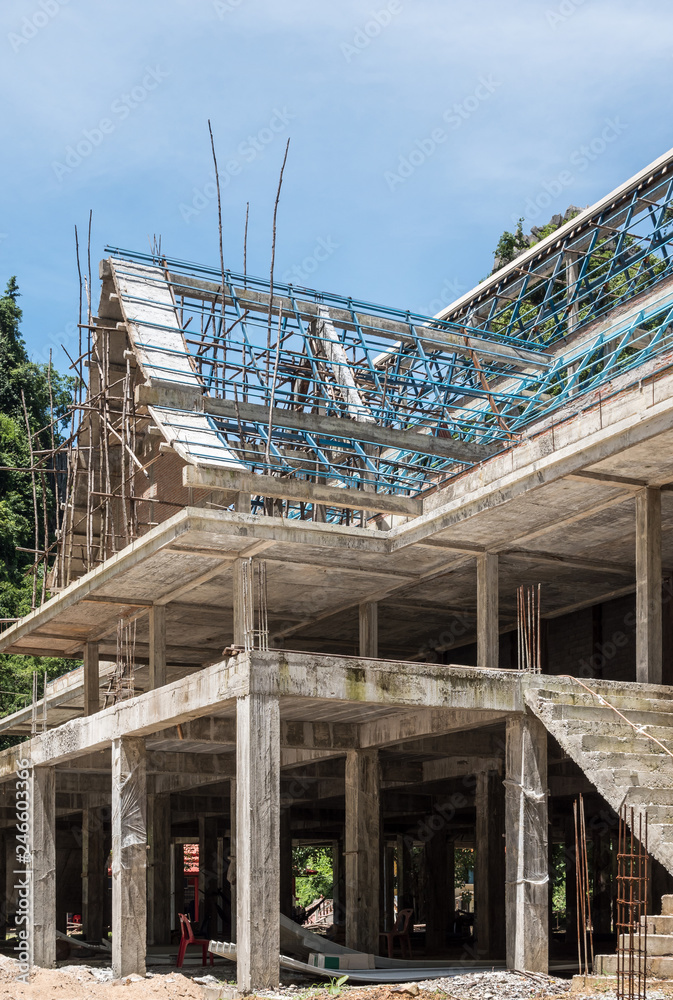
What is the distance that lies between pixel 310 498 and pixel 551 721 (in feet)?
15.9

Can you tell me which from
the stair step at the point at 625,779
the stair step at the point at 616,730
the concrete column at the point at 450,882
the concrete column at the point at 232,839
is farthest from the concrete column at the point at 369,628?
the concrete column at the point at 450,882

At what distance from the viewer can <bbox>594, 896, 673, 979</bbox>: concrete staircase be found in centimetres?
1170

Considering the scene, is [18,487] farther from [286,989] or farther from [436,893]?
[286,989]

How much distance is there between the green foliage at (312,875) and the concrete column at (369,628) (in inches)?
1225

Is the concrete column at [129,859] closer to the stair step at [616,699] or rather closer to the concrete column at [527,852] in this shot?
the concrete column at [527,852]

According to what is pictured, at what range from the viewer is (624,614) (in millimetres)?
22688

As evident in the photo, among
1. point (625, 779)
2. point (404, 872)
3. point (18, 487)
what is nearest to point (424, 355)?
point (625, 779)

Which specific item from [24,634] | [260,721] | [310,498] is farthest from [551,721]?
[24,634]

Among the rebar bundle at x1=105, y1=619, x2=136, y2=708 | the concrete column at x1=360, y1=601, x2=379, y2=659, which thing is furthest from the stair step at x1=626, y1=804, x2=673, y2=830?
the rebar bundle at x1=105, y1=619, x2=136, y2=708

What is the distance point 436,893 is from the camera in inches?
1160

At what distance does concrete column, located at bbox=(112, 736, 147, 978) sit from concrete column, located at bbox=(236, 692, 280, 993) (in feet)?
14.0

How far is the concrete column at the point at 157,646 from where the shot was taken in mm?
20453

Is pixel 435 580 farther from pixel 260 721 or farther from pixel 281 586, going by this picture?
pixel 260 721

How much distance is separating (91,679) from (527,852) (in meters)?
12.0
